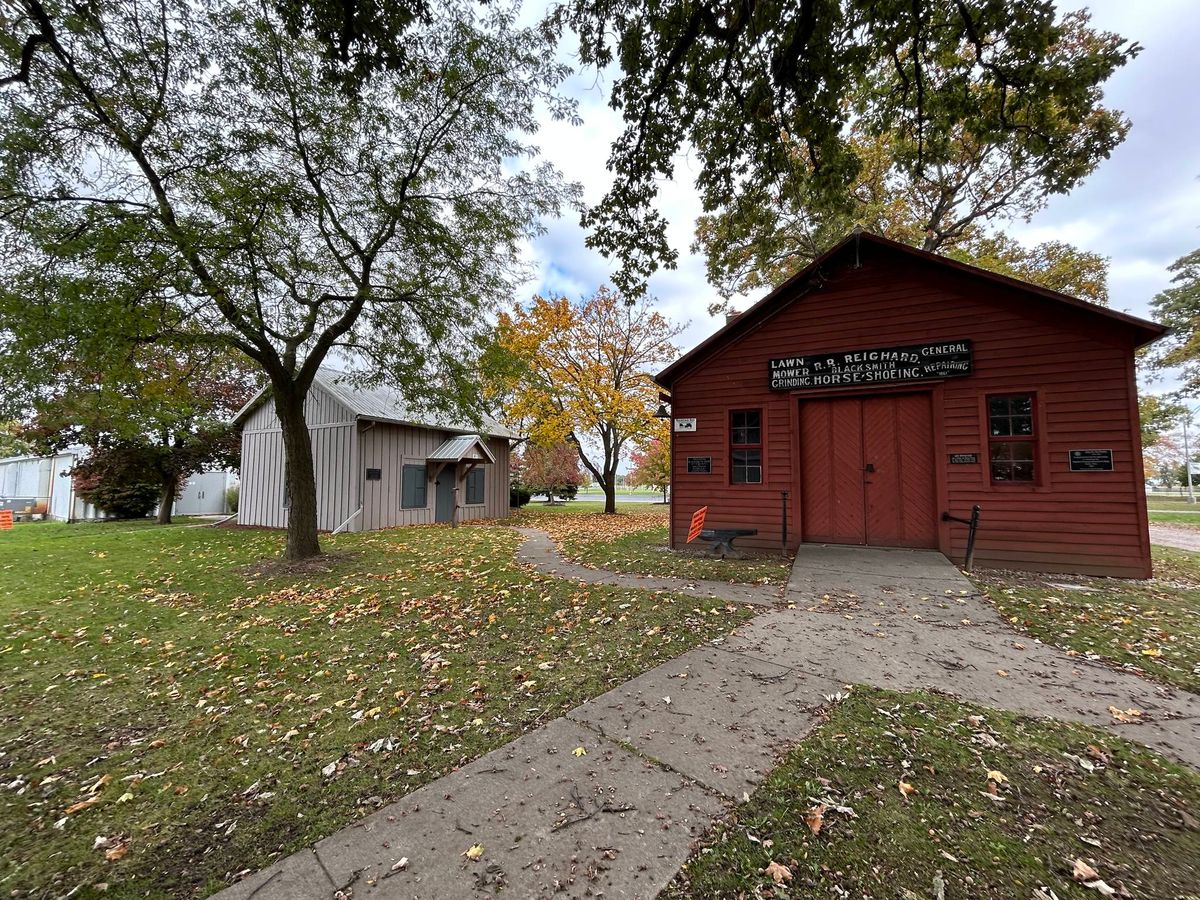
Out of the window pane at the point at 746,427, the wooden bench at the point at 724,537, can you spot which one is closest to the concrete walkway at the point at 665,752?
the wooden bench at the point at 724,537

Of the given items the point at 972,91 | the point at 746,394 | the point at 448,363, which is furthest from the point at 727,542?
the point at 972,91

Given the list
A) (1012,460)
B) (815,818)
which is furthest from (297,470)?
(1012,460)

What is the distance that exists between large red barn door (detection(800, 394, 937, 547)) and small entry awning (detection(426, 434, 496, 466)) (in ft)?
38.9

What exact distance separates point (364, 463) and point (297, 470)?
6.45m

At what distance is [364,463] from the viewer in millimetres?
15383

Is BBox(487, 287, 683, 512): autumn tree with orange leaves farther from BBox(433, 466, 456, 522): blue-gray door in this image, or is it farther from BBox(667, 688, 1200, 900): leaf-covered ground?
BBox(667, 688, 1200, 900): leaf-covered ground

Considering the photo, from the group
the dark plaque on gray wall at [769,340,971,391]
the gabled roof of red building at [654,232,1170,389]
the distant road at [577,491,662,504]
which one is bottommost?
the distant road at [577,491,662,504]

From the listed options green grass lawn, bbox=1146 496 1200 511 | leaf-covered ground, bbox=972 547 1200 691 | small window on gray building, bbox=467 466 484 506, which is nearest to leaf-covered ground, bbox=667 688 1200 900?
leaf-covered ground, bbox=972 547 1200 691

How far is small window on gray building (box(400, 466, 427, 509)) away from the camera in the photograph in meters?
16.8

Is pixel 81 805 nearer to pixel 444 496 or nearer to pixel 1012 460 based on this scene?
pixel 1012 460

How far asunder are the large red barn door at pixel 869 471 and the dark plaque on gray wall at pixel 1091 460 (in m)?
1.75

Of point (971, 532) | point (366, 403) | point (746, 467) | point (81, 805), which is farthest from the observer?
point (366, 403)

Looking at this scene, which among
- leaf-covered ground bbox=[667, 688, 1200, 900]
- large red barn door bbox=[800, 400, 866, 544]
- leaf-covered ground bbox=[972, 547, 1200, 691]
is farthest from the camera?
large red barn door bbox=[800, 400, 866, 544]

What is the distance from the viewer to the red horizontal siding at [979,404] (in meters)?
6.99
